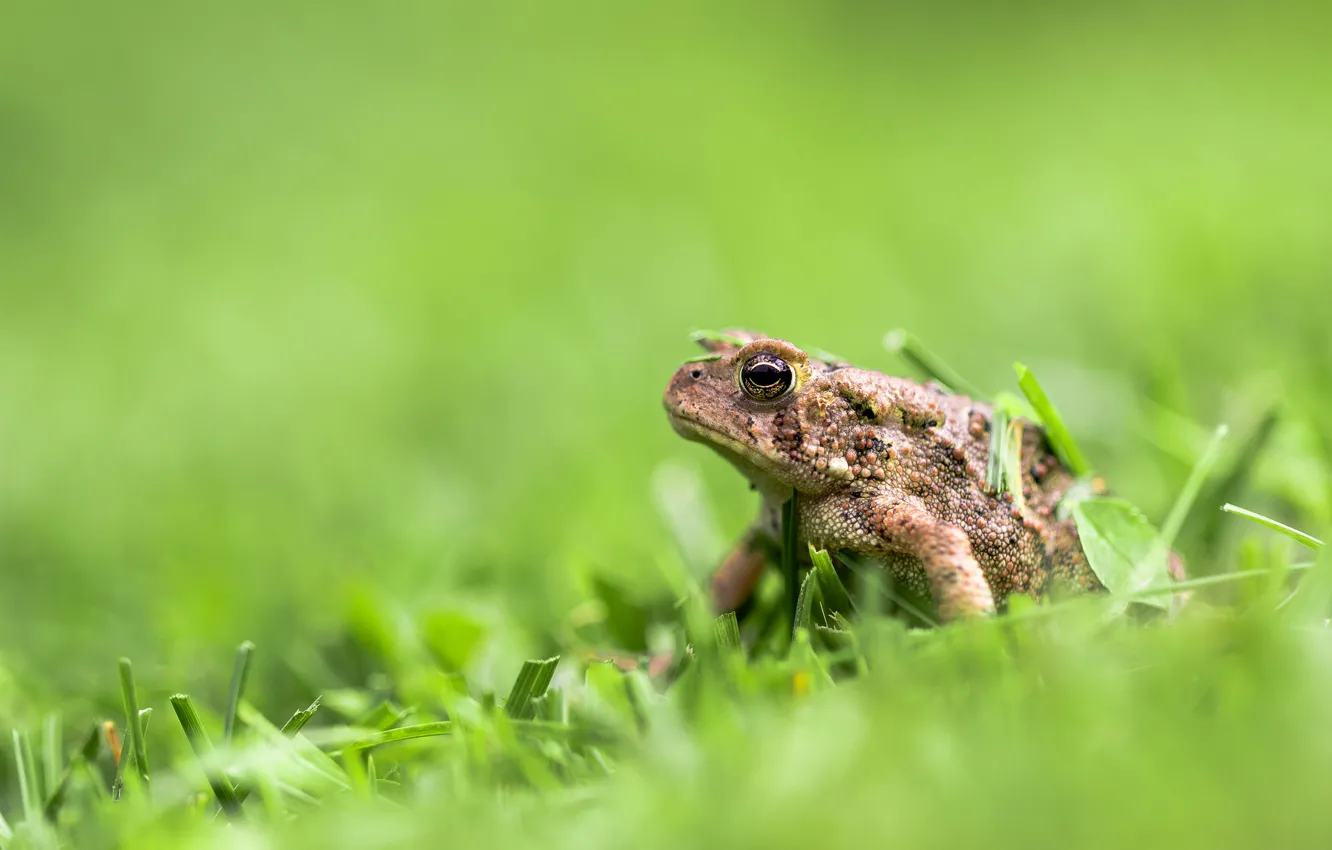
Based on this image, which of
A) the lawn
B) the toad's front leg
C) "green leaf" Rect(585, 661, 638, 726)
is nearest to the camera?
the lawn

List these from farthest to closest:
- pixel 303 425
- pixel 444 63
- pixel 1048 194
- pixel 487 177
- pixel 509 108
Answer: pixel 444 63 < pixel 509 108 < pixel 487 177 < pixel 1048 194 < pixel 303 425


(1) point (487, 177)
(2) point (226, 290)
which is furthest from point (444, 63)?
(2) point (226, 290)

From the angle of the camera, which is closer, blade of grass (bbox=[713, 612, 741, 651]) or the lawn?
the lawn

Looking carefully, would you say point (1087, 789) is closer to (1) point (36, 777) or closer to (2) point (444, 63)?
(1) point (36, 777)

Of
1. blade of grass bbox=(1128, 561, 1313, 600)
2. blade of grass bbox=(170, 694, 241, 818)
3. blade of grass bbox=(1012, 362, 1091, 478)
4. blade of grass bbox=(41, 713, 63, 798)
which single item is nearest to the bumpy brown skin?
blade of grass bbox=(1012, 362, 1091, 478)

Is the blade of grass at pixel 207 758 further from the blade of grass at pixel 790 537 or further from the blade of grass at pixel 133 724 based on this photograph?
the blade of grass at pixel 790 537

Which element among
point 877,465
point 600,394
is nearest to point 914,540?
point 877,465

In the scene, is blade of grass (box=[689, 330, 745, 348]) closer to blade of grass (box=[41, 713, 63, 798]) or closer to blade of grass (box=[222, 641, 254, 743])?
blade of grass (box=[222, 641, 254, 743])
